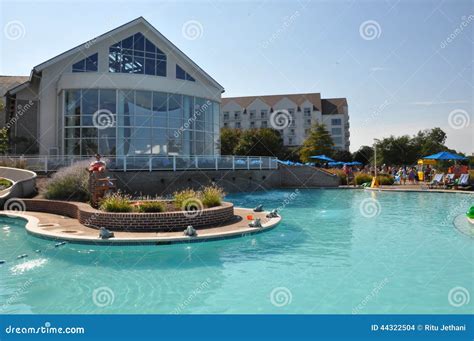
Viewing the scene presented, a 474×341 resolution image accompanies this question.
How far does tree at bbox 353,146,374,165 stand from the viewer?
72062mm

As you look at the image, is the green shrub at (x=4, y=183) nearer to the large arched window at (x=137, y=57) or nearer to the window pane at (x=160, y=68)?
the large arched window at (x=137, y=57)

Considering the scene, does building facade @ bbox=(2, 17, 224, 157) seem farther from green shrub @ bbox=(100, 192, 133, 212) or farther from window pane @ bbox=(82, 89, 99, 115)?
green shrub @ bbox=(100, 192, 133, 212)

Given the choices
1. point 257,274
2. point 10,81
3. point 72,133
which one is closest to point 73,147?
point 72,133

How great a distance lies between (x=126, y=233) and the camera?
10312mm

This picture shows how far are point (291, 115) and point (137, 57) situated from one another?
52.1m

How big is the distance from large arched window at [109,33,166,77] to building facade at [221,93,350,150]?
4940cm

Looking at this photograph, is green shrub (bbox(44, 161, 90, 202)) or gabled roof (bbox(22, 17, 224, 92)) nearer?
green shrub (bbox(44, 161, 90, 202))

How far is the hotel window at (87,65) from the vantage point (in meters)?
26.7

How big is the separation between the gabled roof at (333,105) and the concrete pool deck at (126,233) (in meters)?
68.6

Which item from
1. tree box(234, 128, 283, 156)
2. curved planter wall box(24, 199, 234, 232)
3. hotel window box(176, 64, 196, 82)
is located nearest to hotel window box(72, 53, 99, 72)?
hotel window box(176, 64, 196, 82)

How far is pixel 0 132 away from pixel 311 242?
74.1 feet

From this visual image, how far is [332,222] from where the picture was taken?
1352 centimetres

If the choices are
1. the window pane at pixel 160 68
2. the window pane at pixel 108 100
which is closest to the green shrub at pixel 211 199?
the window pane at pixel 108 100

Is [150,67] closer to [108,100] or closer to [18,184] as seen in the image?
[108,100]
